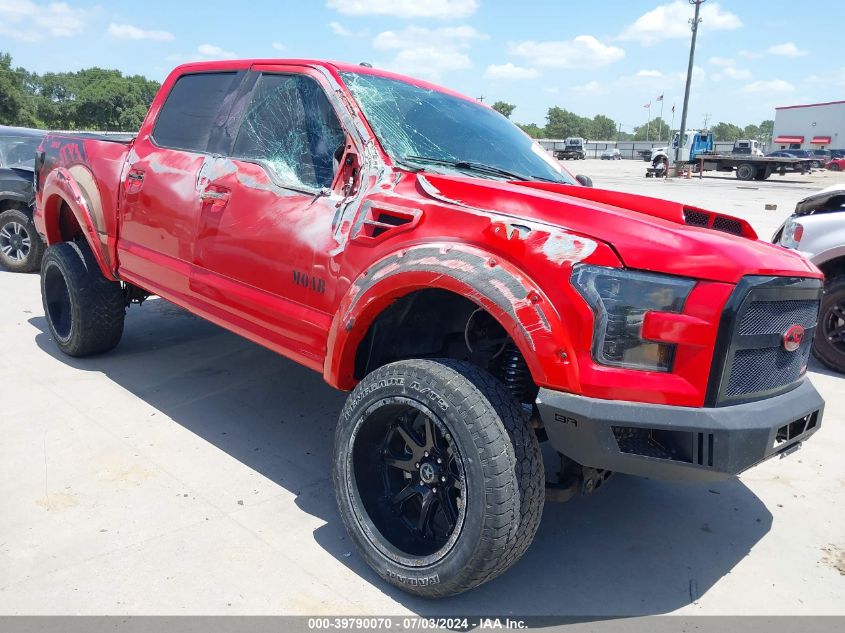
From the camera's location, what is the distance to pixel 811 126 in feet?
241

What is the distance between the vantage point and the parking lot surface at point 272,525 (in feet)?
8.38

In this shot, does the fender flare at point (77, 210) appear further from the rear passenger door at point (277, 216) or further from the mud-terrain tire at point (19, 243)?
the mud-terrain tire at point (19, 243)

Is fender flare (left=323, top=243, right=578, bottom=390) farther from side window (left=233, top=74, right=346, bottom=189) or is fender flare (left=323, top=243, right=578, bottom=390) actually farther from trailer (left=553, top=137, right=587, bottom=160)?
trailer (left=553, top=137, right=587, bottom=160)

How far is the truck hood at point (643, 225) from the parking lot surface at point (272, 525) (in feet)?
4.19

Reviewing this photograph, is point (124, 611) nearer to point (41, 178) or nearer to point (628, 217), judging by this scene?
point (628, 217)

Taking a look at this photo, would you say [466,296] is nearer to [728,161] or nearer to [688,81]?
[728,161]

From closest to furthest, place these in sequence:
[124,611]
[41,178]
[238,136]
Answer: [124,611] < [238,136] < [41,178]

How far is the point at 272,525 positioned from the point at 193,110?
2459 mm

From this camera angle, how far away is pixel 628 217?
7.38 feet

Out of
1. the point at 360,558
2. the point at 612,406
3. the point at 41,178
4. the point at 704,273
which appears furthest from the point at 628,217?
Answer: the point at 41,178

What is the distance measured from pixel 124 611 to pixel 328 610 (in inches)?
28.0

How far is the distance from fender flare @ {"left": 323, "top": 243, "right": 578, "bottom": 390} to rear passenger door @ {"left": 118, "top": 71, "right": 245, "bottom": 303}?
52.2 inches

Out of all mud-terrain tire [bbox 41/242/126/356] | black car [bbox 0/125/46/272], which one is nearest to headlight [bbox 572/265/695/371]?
mud-terrain tire [bbox 41/242/126/356]

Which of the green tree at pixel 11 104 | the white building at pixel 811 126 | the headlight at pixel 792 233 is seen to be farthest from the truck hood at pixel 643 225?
the white building at pixel 811 126
